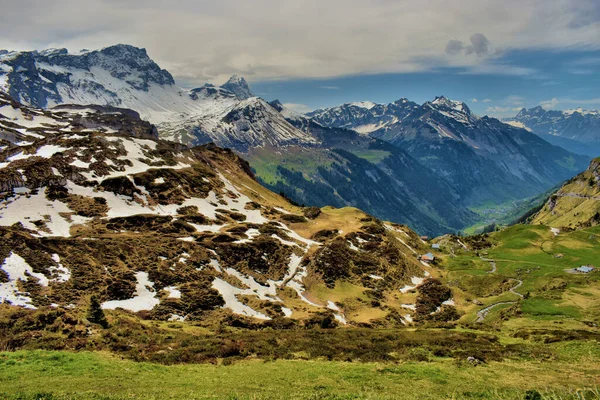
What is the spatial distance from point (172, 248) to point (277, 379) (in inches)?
2109

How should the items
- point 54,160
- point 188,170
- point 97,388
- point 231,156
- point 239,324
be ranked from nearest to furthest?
point 97,388, point 239,324, point 54,160, point 188,170, point 231,156

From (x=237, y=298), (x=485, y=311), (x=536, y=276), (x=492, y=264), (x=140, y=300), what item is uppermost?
(x=140, y=300)

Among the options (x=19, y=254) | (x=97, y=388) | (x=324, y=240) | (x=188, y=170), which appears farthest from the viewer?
(x=188, y=170)

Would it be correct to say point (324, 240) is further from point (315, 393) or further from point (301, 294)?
point (315, 393)

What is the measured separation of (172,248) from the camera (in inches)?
3191

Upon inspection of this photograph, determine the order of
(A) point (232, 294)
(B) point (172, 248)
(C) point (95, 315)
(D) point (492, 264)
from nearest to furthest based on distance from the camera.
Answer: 1. (C) point (95, 315)
2. (A) point (232, 294)
3. (B) point (172, 248)
4. (D) point (492, 264)

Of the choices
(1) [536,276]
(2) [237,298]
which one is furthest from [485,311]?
(2) [237,298]

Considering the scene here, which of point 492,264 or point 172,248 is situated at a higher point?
point 172,248

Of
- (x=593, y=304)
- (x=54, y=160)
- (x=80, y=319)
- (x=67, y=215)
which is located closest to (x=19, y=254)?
(x=80, y=319)

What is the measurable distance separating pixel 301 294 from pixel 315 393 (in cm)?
5850

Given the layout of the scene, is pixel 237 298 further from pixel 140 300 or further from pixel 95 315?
pixel 95 315

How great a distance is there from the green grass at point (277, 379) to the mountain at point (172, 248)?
1691 centimetres

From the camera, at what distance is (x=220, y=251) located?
8706cm

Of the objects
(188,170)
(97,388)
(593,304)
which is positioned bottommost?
(593,304)
